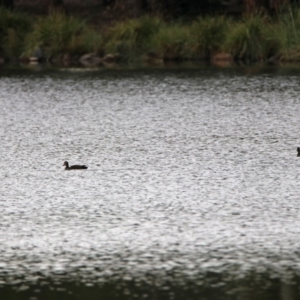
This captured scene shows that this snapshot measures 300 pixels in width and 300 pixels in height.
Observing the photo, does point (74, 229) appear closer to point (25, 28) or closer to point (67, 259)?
point (67, 259)

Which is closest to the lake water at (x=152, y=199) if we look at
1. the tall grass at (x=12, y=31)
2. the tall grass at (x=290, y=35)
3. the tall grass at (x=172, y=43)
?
the tall grass at (x=290, y=35)

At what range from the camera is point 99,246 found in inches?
416

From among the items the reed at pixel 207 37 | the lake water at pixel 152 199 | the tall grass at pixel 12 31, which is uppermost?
the lake water at pixel 152 199

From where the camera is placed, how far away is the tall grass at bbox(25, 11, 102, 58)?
40344 mm

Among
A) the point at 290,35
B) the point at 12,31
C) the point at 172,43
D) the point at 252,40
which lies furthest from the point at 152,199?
the point at 12,31

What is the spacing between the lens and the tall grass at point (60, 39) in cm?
4034

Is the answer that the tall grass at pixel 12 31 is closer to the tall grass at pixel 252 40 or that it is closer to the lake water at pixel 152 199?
the tall grass at pixel 252 40

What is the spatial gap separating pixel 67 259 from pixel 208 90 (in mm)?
17847

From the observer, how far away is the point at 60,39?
132 feet

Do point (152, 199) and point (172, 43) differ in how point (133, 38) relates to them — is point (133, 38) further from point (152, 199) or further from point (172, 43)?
point (152, 199)

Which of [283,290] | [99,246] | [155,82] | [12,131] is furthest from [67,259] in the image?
[155,82]

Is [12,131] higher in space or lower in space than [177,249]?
lower

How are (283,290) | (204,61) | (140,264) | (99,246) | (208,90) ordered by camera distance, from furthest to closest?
(204,61), (208,90), (99,246), (140,264), (283,290)

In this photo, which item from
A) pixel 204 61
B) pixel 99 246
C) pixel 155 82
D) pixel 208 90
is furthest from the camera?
pixel 204 61
